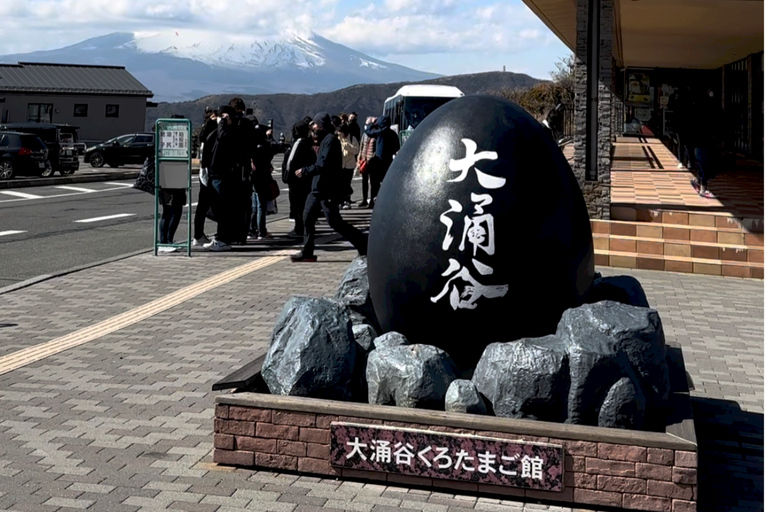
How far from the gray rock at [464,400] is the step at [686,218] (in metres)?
8.98

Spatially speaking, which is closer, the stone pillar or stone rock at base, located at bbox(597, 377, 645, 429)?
stone rock at base, located at bbox(597, 377, 645, 429)

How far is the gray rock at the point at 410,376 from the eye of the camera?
17.4ft

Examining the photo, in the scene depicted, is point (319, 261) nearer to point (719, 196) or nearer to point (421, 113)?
point (719, 196)

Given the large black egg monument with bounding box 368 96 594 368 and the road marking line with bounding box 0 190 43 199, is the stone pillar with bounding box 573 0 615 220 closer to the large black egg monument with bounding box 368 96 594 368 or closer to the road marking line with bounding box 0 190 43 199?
the large black egg monument with bounding box 368 96 594 368

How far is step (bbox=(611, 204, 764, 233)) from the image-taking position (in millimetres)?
13320

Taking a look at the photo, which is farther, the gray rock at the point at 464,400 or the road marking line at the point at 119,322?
the road marking line at the point at 119,322

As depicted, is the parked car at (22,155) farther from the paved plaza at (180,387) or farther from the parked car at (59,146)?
the paved plaza at (180,387)

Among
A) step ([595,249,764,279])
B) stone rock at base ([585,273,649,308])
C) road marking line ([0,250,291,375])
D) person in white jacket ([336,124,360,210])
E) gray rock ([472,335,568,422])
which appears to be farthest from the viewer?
person in white jacket ([336,124,360,210])

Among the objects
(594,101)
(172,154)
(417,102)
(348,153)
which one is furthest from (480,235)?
(417,102)

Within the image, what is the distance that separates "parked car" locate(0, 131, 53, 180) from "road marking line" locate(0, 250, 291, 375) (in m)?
20.2

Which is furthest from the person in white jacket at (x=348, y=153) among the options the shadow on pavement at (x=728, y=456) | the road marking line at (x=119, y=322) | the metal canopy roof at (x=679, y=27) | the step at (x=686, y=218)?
the shadow on pavement at (x=728, y=456)

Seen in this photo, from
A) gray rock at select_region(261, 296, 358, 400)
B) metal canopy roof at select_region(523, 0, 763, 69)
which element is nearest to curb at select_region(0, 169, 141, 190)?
metal canopy roof at select_region(523, 0, 763, 69)

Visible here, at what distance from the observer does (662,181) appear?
20844 millimetres

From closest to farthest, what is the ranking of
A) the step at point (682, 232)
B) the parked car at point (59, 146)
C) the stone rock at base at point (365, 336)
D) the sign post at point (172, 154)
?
the stone rock at base at point (365, 336)
the step at point (682, 232)
the sign post at point (172, 154)
the parked car at point (59, 146)
